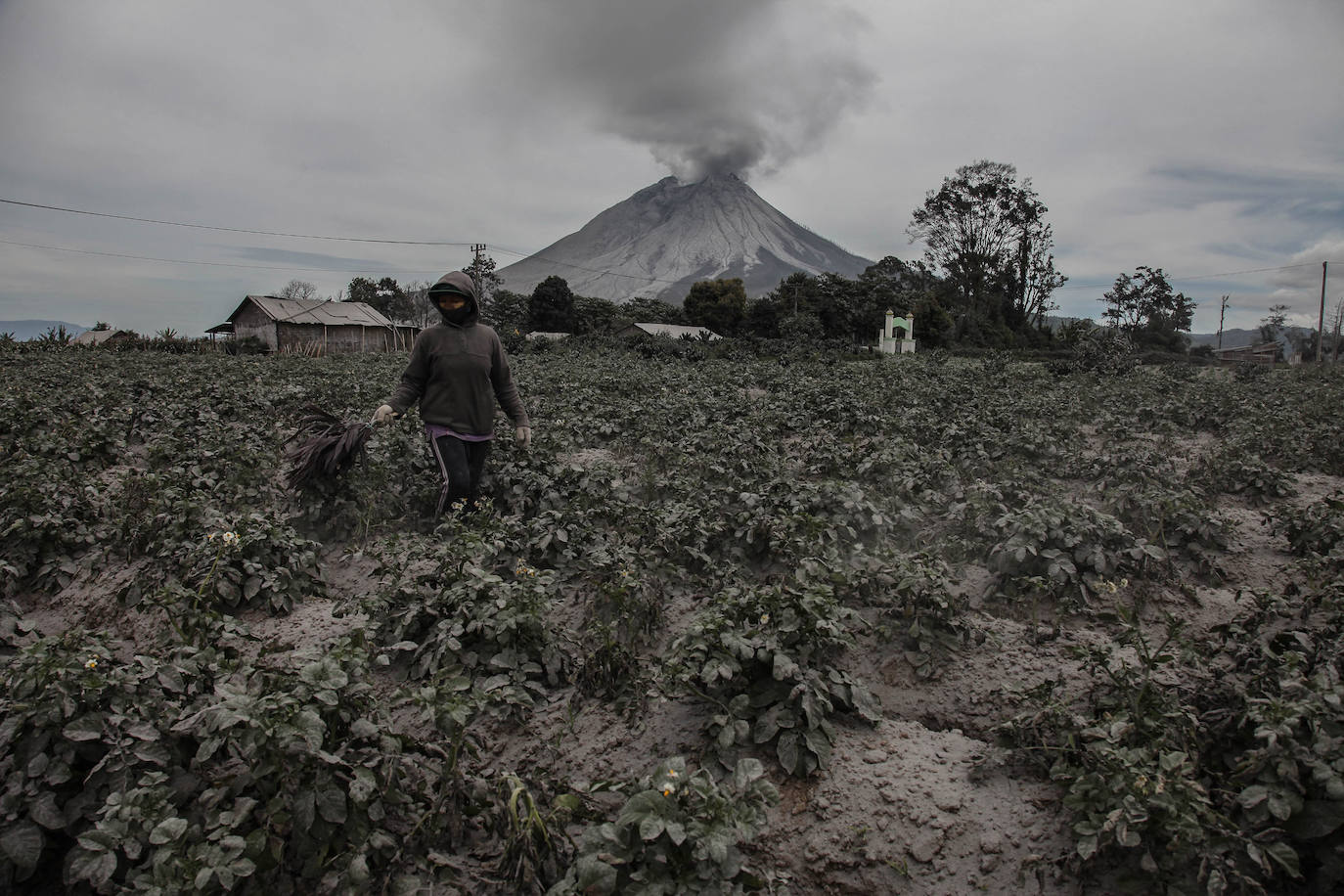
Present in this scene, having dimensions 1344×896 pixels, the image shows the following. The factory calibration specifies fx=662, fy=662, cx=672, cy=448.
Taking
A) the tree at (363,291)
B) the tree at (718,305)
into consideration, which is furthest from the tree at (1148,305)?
the tree at (363,291)

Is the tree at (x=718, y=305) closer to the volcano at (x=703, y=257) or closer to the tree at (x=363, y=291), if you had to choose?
the tree at (x=363, y=291)

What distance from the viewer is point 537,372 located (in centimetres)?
1488

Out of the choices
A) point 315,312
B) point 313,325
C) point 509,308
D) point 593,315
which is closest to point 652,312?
point 593,315

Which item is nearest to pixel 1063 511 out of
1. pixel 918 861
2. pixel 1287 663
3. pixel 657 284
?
pixel 1287 663

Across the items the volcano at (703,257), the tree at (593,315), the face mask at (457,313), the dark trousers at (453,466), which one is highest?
the volcano at (703,257)

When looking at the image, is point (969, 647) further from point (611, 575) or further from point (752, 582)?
point (611, 575)

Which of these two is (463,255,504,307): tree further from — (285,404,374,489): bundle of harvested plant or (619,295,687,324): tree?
(285,404,374,489): bundle of harvested plant

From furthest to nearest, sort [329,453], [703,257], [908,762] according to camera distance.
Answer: [703,257], [329,453], [908,762]

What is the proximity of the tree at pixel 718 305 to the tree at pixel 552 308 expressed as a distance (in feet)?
31.5

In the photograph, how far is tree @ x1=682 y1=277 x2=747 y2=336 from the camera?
168ft

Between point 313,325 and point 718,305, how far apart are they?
27823mm

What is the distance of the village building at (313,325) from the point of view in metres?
37.3

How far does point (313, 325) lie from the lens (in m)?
38.2

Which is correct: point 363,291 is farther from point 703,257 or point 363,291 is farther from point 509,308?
point 703,257
